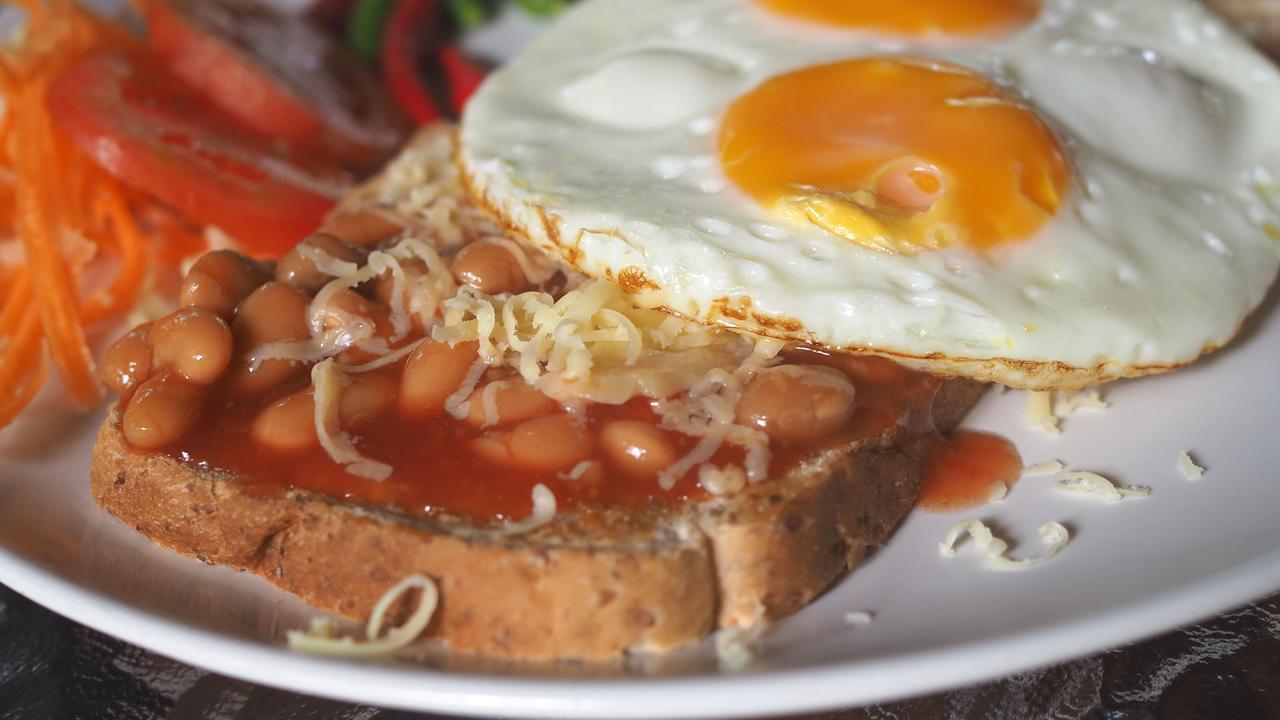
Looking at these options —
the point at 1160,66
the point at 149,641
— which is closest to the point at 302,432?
the point at 149,641

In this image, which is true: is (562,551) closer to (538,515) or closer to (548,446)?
(538,515)

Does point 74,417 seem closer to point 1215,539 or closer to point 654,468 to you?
point 654,468

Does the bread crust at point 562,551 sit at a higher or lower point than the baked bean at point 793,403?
lower

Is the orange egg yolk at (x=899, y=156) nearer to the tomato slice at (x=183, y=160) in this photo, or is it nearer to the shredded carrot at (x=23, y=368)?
the tomato slice at (x=183, y=160)

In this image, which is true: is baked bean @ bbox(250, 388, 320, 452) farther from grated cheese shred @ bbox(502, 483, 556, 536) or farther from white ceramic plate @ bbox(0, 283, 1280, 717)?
grated cheese shred @ bbox(502, 483, 556, 536)

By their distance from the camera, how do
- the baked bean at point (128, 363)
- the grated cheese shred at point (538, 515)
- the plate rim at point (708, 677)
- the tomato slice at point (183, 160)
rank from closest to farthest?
the plate rim at point (708, 677) → the grated cheese shred at point (538, 515) → the baked bean at point (128, 363) → the tomato slice at point (183, 160)

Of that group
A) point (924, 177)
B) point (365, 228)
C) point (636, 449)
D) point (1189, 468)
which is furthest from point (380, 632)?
point (1189, 468)

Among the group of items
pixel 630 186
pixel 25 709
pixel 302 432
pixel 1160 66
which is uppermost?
pixel 1160 66

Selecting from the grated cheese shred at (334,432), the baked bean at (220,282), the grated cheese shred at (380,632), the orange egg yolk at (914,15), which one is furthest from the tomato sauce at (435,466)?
the orange egg yolk at (914,15)
